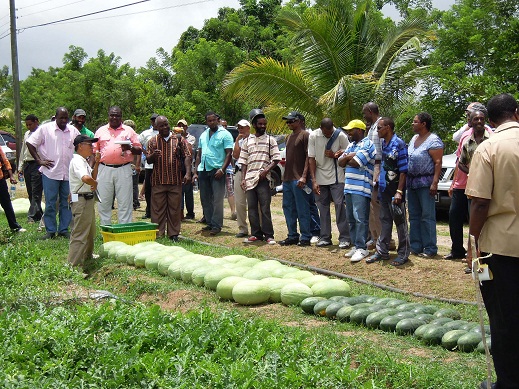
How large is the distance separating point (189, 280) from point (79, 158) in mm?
2529

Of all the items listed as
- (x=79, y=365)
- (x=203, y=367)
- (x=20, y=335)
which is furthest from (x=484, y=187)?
(x=20, y=335)

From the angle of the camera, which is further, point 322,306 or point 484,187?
point 322,306

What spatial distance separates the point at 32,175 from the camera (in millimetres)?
14094

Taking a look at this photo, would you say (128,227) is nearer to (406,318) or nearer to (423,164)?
(423,164)

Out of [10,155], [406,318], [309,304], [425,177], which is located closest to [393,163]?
[425,177]

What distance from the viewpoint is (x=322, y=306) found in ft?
23.1

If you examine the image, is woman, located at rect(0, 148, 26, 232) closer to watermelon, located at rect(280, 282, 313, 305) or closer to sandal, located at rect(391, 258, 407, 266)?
watermelon, located at rect(280, 282, 313, 305)

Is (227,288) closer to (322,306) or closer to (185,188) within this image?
(322,306)

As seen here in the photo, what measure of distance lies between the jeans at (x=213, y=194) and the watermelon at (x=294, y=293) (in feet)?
17.6

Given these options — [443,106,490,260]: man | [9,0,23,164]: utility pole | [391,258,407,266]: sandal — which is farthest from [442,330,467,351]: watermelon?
[9,0,23,164]: utility pole

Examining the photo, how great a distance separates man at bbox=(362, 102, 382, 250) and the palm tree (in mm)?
5496

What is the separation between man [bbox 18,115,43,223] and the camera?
1410 cm

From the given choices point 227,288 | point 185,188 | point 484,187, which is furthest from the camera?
point 185,188

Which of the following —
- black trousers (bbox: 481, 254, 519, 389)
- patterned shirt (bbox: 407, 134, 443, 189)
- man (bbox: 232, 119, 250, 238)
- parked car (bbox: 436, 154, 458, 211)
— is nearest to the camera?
black trousers (bbox: 481, 254, 519, 389)
